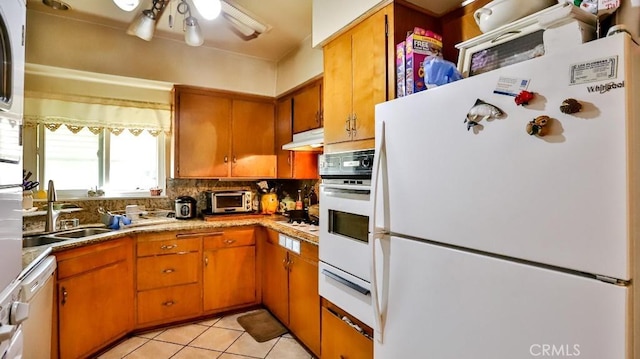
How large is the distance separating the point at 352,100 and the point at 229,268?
201 centimetres

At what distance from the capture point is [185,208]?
3.14 meters

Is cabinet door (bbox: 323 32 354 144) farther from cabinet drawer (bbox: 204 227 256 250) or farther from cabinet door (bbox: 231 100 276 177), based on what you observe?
cabinet door (bbox: 231 100 276 177)

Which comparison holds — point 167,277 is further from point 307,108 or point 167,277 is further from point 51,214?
point 307,108

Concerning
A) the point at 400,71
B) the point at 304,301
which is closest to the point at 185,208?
the point at 304,301

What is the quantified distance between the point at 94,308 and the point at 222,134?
6.00ft

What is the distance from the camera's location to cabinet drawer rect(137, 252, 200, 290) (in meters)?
2.63

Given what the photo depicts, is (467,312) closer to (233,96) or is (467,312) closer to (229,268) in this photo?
(229,268)

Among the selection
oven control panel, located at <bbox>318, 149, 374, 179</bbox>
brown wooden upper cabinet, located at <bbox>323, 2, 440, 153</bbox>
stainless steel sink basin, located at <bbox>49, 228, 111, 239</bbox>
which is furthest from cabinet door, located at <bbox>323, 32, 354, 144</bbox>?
stainless steel sink basin, located at <bbox>49, 228, 111, 239</bbox>

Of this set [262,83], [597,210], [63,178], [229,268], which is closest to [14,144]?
[597,210]

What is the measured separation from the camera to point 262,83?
11.4ft

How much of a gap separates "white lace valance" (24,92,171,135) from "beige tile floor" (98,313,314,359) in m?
1.96

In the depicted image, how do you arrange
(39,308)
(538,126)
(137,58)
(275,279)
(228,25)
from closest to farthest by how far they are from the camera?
1. (538,126)
2. (39,308)
3. (228,25)
4. (275,279)
5. (137,58)

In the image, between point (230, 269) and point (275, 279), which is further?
point (230, 269)

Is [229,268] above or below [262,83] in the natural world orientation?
below
